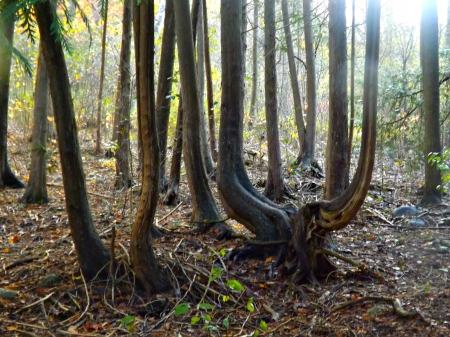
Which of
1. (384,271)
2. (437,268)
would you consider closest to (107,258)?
(384,271)

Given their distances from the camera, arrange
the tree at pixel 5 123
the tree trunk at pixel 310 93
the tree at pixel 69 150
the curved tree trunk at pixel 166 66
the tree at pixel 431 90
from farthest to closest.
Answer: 1. the tree trunk at pixel 310 93
2. the tree at pixel 5 123
3. the tree at pixel 431 90
4. the curved tree trunk at pixel 166 66
5. the tree at pixel 69 150

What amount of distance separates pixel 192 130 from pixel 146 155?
2.86 meters

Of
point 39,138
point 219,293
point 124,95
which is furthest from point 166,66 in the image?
point 219,293

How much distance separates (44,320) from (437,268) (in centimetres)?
491

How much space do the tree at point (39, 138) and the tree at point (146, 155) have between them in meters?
4.78

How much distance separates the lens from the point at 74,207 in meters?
5.73

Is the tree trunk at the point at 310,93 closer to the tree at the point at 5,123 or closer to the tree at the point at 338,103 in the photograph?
the tree at the point at 338,103

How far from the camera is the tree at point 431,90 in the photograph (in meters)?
11.0

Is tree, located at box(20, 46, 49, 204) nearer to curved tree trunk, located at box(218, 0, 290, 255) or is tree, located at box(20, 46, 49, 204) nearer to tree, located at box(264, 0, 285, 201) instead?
curved tree trunk, located at box(218, 0, 290, 255)

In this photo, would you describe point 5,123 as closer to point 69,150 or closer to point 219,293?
point 69,150

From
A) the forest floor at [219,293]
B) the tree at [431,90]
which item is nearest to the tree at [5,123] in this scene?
the forest floor at [219,293]

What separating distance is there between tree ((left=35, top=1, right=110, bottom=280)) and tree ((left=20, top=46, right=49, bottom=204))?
4.27 meters

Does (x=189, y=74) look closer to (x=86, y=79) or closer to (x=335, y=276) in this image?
(x=335, y=276)

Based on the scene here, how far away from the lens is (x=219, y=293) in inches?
231
